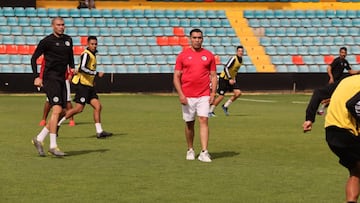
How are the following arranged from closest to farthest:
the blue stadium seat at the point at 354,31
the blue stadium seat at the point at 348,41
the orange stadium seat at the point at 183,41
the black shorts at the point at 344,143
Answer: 1. the black shorts at the point at 344,143
2. the orange stadium seat at the point at 183,41
3. the blue stadium seat at the point at 348,41
4. the blue stadium seat at the point at 354,31

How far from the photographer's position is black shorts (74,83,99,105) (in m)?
17.9

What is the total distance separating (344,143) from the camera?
7668 mm

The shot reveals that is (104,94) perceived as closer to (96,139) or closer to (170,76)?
(170,76)

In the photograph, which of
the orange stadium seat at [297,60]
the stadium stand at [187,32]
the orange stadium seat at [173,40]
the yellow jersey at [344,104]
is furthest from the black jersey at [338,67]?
the yellow jersey at [344,104]

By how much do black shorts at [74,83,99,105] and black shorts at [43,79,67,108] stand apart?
3.72m

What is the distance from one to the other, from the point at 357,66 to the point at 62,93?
31.2m

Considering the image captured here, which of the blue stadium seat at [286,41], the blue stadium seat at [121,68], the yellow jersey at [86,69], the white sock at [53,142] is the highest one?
the yellow jersey at [86,69]

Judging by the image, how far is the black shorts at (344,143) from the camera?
763 centimetres

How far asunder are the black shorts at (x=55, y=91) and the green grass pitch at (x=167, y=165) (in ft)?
3.10

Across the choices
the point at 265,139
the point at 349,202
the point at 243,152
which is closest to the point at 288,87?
the point at 265,139

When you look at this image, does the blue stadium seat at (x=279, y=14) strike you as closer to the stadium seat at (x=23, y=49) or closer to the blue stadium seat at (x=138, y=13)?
the blue stadium seat at (x=138, y=13)

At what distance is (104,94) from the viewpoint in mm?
38156

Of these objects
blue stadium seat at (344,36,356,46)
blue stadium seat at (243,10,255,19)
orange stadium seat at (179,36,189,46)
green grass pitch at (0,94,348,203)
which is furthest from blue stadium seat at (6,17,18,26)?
green grass pitch at (0,94,348,203)

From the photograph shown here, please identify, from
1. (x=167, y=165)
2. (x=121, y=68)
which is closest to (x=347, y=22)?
(x=121, y=68)
